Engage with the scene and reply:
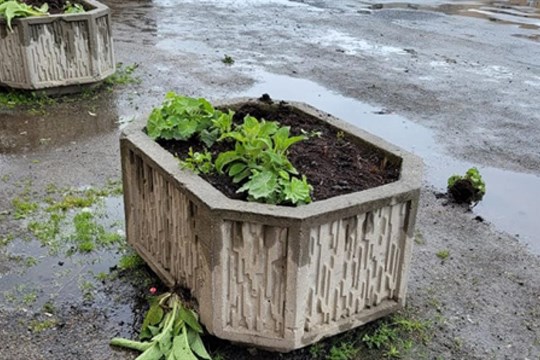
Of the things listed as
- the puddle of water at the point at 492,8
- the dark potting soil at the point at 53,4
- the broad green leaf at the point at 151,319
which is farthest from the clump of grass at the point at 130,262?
the puddle of water at the point at 492,8

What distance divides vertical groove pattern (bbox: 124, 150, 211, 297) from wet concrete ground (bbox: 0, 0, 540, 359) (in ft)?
1.19

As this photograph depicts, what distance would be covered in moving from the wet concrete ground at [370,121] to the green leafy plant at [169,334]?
18 centimetres

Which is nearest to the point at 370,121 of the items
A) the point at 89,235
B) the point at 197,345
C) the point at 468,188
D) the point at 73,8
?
the point at 468,188

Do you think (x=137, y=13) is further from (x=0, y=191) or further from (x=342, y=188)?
(x=342, y=188)

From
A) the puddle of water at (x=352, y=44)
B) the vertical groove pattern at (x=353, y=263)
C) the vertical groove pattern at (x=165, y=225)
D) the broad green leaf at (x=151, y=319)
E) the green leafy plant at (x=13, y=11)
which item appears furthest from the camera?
the puddle of water at (x=352, y=44)

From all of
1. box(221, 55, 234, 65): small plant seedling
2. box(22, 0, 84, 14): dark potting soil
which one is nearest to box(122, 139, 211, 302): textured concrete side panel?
box(22, 0, 84, 14): dark potting soil

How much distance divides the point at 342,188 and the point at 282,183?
1.47ft

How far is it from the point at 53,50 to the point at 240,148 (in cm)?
506

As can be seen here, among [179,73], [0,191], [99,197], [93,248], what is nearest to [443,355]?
[93,248]

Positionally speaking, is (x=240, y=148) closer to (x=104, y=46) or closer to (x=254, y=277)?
(x=254, y=277)

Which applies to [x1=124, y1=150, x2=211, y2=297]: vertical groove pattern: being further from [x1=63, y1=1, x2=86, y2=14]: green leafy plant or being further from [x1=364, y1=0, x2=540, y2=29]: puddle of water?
[x1=364, y1=0, x2=540, y2=29]: puddle of water

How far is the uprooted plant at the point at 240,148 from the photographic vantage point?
3.49 metres

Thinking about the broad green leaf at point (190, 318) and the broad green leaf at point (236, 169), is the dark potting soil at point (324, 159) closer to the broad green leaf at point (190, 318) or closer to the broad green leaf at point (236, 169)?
the broad green leaf at point (236, 169)

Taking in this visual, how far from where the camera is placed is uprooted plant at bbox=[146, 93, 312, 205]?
11.5 ft
